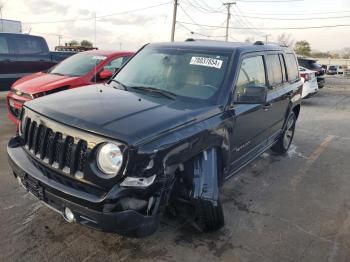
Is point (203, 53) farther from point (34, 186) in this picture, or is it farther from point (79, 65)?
point (79, 65)

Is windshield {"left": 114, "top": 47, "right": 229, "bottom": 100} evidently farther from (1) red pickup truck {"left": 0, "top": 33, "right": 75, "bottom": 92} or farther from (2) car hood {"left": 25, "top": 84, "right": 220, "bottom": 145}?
(1) red pickup truck {"left": 0, "top": 33, "right": 75, "bottom": 92}

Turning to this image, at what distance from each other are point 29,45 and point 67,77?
4.42 meters

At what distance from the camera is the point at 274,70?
4.90m

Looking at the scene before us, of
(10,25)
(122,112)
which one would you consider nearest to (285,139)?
(122,112)

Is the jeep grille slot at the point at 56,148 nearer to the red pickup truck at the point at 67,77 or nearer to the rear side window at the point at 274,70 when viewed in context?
the rear side window at the point at 274,70

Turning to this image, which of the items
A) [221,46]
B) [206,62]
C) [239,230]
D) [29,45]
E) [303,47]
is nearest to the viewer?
[239,230]

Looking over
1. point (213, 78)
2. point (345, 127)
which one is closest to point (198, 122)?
point (213, 78)

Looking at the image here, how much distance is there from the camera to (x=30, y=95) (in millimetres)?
6176

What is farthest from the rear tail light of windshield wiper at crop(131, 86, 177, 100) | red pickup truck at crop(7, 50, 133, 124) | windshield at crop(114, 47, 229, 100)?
windshield wiper at crop(131, 86, 177, 100)

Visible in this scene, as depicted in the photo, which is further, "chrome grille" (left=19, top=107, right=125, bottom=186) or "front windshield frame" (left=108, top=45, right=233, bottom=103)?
"front windshield frame" (left=108, top=45, right=233, bottom=103)

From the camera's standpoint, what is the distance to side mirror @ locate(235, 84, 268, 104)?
355 centimetres

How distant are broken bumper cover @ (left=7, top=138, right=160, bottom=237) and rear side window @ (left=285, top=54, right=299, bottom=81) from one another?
3.93m

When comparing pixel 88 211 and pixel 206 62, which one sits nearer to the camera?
pixel 88 211

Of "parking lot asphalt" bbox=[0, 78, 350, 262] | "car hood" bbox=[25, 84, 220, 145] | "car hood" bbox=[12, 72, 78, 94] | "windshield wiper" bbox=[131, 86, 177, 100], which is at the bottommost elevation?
"parking lot asphalt" bbox=[0, 78, 350, 262]
